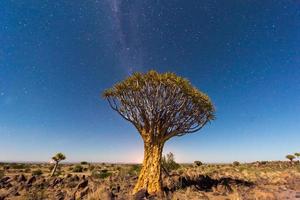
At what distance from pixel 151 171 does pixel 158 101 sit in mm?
3385

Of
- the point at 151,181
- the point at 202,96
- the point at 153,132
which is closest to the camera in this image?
the point at 151,181

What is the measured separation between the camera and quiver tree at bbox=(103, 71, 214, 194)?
11219 mm

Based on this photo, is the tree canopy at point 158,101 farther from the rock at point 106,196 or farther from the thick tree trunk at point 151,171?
the rock at point 106,196

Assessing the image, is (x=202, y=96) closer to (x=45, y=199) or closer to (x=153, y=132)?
(x=153, y=132)

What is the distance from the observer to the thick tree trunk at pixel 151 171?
10.7 meters

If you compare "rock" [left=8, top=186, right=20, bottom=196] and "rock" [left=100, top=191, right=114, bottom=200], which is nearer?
"rock" [left=100, top=191, right=114, bottom=200]

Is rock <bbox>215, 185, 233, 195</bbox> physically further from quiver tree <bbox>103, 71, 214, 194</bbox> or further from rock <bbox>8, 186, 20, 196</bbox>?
rock <bbox>8, 186, 20, 196</bbox>

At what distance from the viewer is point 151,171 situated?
11.0 metres

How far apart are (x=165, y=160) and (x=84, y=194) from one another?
1482cm

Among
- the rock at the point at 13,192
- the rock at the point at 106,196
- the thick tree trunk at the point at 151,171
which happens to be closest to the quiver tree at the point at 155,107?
the thick tree trunk at the point at 151,171

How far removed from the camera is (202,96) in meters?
12.4

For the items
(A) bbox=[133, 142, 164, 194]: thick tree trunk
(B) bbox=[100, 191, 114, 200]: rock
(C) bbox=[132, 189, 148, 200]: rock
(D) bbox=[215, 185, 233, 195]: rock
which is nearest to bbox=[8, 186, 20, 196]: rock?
(B) bbox=[100, 191, 114, 200]: rock

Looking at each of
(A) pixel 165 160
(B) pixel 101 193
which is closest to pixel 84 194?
(B) pixel 101 193

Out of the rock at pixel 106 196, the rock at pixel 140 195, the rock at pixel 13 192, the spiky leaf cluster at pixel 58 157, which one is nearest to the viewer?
the rock at pixel 106 196
